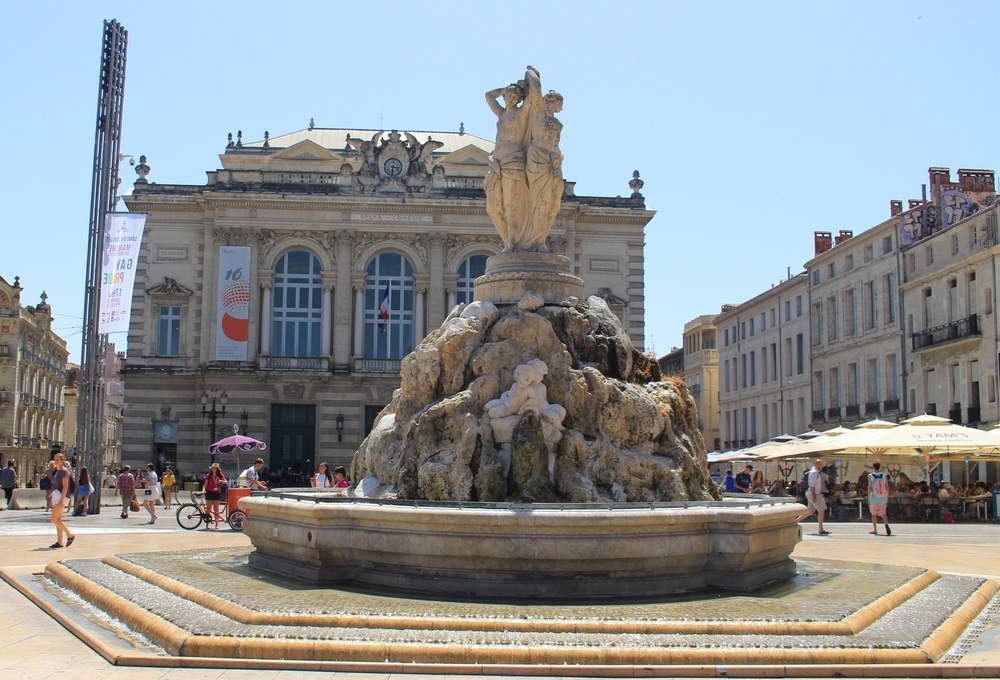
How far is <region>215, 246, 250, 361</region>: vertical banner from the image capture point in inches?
1855

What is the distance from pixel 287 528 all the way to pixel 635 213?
4089 centimetres

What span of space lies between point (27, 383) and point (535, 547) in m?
72.1

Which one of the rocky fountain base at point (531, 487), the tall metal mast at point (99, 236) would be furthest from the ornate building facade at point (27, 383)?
the rocky fountain base at point (531, 487)

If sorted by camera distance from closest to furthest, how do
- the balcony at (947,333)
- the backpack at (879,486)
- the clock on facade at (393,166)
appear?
the backpack at (879,486)
the balcony at (947,333)
the clock on facade at (393,166)

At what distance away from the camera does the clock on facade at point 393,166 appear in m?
49.5

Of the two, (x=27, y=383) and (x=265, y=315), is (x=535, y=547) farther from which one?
(x=27, y=383)

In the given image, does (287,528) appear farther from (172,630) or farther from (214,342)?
(214,342)

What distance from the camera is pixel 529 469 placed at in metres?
12.0

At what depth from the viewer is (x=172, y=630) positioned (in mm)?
8703

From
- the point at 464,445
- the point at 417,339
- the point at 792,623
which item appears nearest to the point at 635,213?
the point at 417,339

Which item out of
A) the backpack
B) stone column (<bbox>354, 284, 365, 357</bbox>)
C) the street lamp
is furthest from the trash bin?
stone column (<bbox>354, 284, 365, 357</bbox>)

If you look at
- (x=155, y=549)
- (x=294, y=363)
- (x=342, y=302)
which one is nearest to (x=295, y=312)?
(x=342, y=302)

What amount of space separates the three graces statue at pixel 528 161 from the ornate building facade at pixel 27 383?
201 feet

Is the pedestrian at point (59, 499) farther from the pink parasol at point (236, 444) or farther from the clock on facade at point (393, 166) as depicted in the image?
the clock on facade at point (393, 166)
